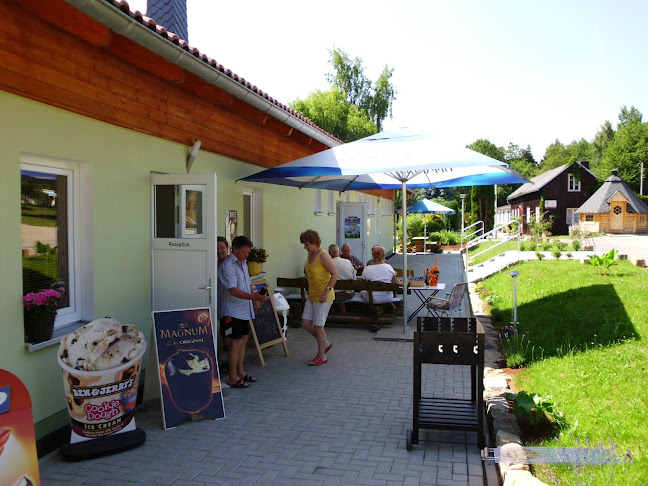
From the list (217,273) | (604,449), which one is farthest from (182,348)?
(604,449)

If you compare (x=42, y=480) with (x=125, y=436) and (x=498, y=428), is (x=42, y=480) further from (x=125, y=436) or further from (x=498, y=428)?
(x=498, y=428)

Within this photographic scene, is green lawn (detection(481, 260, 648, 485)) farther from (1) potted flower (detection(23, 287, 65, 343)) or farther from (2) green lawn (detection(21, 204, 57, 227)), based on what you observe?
(2) green lawn (detection(21, 204, 57, 227))

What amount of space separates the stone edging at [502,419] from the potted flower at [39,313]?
3572mm

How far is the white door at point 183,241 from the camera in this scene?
565 centimetres

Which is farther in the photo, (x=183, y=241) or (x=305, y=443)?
(x=183, y=241)

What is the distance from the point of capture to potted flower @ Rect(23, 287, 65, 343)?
424 cm

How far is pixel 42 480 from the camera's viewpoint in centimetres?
394

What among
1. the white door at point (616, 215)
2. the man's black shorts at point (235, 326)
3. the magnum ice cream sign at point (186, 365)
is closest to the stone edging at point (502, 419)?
the magnum ice cream sign at point (186, 365)

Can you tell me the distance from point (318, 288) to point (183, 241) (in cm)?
189

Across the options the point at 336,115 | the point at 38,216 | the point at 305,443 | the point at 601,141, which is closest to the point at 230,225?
the point at 38,216

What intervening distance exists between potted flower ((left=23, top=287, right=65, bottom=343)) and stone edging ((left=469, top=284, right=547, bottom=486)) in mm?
3572

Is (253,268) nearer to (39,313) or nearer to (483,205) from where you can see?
(39,313)

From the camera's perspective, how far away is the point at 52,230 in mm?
4816

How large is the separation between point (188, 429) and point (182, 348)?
2.35ft
